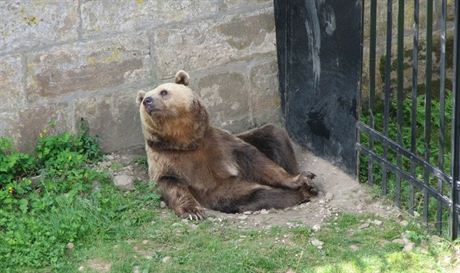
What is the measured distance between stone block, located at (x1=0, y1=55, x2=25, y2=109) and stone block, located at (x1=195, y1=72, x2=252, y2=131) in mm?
1556

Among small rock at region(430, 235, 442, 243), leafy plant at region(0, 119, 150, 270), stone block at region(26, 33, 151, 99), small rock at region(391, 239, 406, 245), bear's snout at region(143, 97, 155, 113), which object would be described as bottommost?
small rock at region(391, 239, 406, 245)

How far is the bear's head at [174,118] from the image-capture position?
8375mm

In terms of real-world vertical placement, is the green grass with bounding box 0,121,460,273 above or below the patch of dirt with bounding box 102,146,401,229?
above

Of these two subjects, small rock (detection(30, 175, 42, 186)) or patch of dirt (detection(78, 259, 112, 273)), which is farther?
small rock (detection(30, 175, 42, 186))

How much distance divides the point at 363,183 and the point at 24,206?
2.70 meters

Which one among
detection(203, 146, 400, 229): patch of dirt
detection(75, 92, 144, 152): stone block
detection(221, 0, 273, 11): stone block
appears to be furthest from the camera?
detection(221, 0, 273, 11): stone block

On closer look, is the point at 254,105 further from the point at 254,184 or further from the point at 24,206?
the point at 24,206

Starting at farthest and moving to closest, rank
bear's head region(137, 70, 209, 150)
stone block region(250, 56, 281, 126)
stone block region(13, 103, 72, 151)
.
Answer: stone block region(250, 56, 281, 126) → stone block region(13, 103, 72, 151) → bear's head region(137, 70, 209, 150)

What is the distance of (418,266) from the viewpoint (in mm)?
6879

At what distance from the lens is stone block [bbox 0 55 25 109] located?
8.27 metres

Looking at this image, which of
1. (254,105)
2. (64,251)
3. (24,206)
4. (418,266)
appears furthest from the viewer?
(254,105)

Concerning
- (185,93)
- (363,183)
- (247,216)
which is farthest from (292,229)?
(185,93)

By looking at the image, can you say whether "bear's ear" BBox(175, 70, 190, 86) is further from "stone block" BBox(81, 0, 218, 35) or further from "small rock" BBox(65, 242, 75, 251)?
"small rock" BBox(65, 242, 75, 251)

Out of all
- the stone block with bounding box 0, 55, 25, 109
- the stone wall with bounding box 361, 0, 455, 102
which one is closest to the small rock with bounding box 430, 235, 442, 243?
the stone wall with bounding box 361, 0, 455, 102
